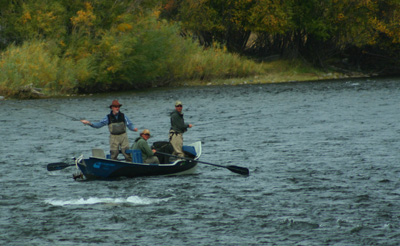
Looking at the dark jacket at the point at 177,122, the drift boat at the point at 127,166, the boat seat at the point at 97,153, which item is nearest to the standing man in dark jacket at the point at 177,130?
the dark jacket at the point at 177,122

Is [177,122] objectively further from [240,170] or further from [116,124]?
[240,170]

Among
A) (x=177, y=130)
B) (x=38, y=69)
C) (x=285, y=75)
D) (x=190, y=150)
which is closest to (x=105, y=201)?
(x=177, y=130)

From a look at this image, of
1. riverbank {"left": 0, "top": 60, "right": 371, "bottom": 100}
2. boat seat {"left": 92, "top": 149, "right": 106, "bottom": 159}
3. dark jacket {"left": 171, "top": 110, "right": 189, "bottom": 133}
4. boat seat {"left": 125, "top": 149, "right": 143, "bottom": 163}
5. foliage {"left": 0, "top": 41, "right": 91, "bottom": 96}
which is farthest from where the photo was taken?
riverbank {"left": 0, "top": 60, "right": 371, "bottom": 100}

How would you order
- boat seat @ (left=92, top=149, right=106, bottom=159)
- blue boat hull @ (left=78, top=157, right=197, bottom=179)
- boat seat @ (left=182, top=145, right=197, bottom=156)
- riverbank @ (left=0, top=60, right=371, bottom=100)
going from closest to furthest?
blue boat hull @ (left=78, top=157, right=197, bottom=179), boat seat @ (left=92, top=149, right=106, bottom=159), boat seat @ (left=182, top=145, right=197, bottom=156), riverbank @ (left=0, top=60, right=371, bottom=100)

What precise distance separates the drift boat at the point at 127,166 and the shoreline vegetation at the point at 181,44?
25.5m

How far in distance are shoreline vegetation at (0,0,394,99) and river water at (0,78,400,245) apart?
37.2ft

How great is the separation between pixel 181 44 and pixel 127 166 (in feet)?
126

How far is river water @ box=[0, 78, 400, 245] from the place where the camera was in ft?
46.2

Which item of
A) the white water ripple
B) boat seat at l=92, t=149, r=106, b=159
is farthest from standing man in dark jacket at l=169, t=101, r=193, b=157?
the white water ripple

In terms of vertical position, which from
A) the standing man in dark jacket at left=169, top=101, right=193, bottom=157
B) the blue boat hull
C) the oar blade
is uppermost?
the standing man in dark jacket at left=169, top=101, right=193, bottom=157

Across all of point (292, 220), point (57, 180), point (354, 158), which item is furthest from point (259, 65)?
point (292, 220)

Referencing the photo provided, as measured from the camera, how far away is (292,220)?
48.6ft

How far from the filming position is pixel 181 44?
184 feet

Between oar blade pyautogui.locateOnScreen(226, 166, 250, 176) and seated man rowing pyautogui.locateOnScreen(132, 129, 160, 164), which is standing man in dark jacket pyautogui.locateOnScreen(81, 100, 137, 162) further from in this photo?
oar blade pyautogui.locateOnScreen(226, 166, 250, 176)
